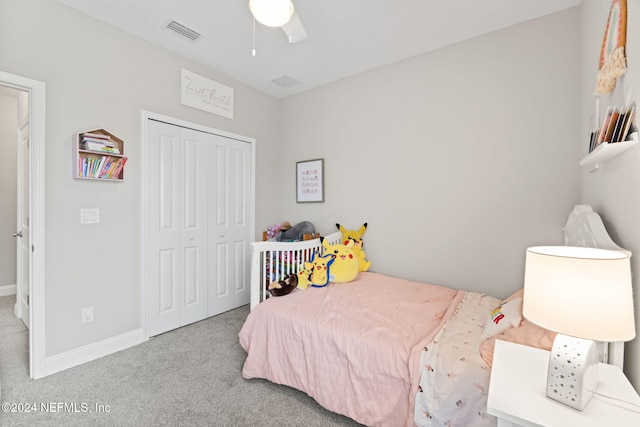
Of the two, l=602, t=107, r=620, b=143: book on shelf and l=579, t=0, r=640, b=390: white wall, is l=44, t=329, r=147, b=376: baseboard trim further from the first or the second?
l=602, t=107, r=620, b=143: book on shelf

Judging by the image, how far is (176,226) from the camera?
8.87ft

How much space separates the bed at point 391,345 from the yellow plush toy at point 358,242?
1.94ft

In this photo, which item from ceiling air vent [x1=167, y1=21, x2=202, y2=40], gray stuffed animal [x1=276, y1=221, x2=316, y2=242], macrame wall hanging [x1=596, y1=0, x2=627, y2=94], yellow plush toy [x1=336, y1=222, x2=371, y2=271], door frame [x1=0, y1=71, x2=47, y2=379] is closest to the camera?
macrame wall hanging [x1=596, y1=0, x2=627, y2=94]

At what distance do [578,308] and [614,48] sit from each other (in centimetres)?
117

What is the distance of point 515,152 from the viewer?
2.24 metres

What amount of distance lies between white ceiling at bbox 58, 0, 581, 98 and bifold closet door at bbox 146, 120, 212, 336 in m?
0.78

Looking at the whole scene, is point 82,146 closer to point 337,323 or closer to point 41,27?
point 41,27

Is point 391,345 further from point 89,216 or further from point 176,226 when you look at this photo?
point 89,216

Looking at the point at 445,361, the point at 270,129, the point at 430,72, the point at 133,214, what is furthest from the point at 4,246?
the point at 430,72

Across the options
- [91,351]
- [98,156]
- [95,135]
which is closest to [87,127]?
[95,135]

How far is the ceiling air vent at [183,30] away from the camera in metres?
2.24

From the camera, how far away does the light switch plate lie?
213cm

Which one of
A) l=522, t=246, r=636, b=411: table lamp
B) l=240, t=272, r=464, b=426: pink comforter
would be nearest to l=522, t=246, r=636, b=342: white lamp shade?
l=522, t=246, r=636, b=411: table lamp

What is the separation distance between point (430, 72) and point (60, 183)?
3.17m
